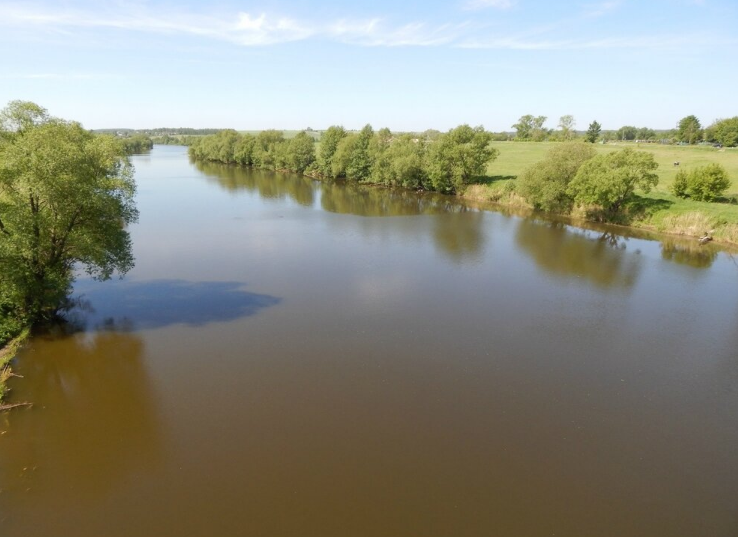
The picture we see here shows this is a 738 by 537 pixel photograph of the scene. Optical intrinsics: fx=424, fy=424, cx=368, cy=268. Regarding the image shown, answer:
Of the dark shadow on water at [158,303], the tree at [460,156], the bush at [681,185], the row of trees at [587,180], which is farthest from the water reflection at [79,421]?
the bush at [681,185]

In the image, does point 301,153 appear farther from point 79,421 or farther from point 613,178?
point 79,421

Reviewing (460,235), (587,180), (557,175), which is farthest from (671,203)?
(460,235)

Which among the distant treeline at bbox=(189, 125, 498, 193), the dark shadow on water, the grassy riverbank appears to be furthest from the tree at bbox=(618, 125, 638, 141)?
the dark shadow on water

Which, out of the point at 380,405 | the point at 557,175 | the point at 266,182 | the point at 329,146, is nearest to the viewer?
the point at 380,405

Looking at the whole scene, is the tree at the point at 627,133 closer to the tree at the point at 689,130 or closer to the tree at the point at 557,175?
the tree at the point at 689,130

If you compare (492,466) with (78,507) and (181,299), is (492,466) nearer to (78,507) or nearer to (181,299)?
(78,507)

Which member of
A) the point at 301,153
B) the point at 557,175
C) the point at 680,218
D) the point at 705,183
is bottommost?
the point at 680,218

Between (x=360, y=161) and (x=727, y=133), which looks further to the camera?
(x=727, y=133)
